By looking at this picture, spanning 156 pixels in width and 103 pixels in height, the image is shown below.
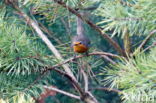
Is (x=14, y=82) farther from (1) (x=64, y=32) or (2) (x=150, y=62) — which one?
(1) (x=64, y=32)

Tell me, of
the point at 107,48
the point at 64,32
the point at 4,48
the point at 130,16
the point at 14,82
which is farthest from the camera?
the point at 107,48

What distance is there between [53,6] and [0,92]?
389mm

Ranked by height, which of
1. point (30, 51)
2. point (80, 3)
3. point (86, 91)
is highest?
point (80, 3)

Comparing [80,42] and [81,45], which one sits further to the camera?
[80,42]

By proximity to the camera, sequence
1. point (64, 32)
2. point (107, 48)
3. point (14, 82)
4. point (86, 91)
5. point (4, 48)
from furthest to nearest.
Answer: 1. point (107, 48)
2. point (64, 32)
3. point (86, 91)
4. point (14, 82)
5. point (4, 48)

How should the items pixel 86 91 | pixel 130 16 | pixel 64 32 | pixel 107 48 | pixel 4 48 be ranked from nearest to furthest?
pixel 130 16
pixel 4 48
pixel 86 91
pixel 64 32
pixel 107 48

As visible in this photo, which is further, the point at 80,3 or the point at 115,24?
the point at 80,3

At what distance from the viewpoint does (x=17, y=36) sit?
1.49 metres

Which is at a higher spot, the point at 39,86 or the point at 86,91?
the point at 39,86

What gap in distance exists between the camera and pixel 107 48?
10.7 feet

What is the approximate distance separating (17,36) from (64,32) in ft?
4.22

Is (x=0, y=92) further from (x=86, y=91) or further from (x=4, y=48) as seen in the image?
(x=86, y=91)

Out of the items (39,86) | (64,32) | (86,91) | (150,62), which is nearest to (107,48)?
(64,32)

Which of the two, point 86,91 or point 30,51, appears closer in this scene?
point 30,51
